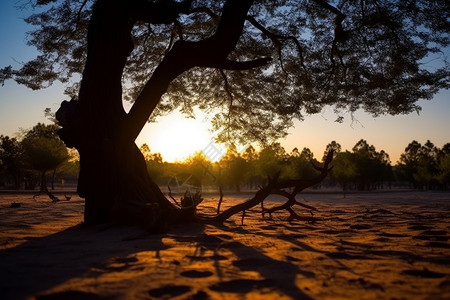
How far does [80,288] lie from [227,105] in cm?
770

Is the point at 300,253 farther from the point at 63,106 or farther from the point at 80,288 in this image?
the point at 63,106

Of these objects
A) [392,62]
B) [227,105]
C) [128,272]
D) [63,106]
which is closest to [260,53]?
[227,105]

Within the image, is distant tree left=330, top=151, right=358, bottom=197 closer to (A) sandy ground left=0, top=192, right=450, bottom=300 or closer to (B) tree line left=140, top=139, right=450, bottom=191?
(B) tree line left=140, top=139, right=450, bottom=191

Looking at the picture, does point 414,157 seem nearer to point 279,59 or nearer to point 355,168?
point 355,168

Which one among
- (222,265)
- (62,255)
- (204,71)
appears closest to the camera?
(222,265)

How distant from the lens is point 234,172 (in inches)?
1890

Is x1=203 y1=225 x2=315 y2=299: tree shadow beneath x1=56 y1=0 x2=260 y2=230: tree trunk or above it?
beneath

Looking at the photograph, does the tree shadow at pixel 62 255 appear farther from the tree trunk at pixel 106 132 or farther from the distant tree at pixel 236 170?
the distant tree at pixel 236 170

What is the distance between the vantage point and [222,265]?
3096mm

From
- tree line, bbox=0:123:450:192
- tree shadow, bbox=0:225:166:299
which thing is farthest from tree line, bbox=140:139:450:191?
tree shadow, bbox=0:225:166:299

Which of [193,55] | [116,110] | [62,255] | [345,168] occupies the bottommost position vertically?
[62,255]

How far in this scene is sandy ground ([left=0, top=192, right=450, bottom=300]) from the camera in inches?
92.3

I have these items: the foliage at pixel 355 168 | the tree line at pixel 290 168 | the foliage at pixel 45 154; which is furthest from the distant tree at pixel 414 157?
the foliage at pixel 45 154

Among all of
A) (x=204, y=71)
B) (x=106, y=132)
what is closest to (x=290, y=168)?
(x=204, y=71)
